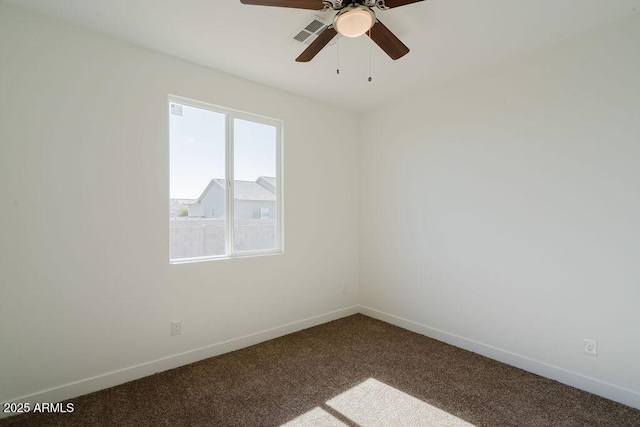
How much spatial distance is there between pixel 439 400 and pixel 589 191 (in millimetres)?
1868

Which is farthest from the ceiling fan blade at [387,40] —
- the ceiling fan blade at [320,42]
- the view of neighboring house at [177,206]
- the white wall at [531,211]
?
the view of neighboring house at [177,206]

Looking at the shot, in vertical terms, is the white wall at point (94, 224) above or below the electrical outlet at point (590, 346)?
above

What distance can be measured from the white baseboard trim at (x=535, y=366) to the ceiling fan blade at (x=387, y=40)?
8.59 feet

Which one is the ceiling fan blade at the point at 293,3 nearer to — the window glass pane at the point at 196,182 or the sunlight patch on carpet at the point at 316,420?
the window glass pane at the point at 196,182

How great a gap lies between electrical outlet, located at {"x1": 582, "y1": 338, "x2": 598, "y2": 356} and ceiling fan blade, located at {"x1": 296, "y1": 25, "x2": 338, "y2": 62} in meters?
A: 2.80

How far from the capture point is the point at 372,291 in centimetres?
399

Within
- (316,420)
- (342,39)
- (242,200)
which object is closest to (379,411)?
(316,420)

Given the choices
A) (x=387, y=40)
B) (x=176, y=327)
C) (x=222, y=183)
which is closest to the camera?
(x=387, y=40)

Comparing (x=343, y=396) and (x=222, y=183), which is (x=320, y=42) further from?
(x=343, y=396)

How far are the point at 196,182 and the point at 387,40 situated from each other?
196 cm

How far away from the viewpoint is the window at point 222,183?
2787 millimetres

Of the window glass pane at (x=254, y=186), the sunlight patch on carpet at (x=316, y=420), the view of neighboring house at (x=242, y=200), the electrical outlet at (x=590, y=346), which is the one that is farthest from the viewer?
the window glass pane at (x=254, y=186)

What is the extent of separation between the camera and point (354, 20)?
1.69 m

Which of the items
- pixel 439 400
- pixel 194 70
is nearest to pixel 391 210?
pixel 439 400
